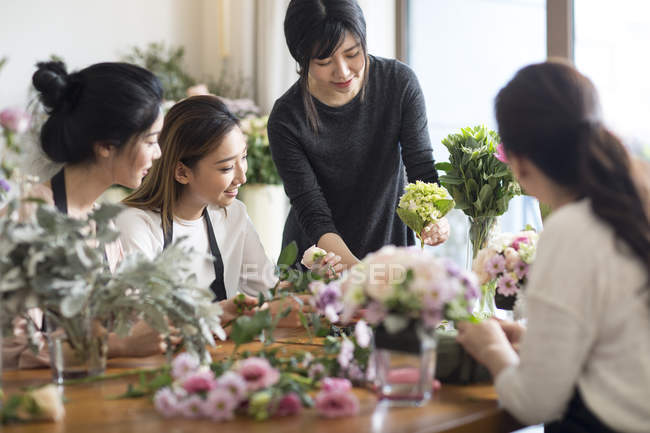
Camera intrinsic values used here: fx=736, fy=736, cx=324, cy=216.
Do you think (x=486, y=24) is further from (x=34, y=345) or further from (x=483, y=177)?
(x=34, y=345)

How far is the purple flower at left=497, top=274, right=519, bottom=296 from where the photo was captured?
5.35 ft

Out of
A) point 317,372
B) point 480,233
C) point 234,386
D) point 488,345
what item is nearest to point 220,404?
point 234,386

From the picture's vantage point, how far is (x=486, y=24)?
3.95 metres

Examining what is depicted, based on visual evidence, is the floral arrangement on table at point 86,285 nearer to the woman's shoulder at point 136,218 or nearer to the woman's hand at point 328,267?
the woman's hand at point 328,267

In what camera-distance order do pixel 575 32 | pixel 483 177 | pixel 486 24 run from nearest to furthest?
pixel 483 177 < pixel 575 32 < pixel 486 24

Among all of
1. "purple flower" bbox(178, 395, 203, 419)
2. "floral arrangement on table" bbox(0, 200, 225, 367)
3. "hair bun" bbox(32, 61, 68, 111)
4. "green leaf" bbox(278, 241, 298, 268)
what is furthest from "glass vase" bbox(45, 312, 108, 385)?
"hair bun" bbox(32, 61, 68, 111)

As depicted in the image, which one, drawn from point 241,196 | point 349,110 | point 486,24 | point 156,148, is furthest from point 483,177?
point 241,196

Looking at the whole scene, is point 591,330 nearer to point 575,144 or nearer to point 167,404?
point 575,144

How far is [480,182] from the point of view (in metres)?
2.01

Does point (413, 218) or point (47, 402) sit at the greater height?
point (413, 218)

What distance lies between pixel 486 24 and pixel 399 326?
317 centimetres

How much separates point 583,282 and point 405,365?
30 cm

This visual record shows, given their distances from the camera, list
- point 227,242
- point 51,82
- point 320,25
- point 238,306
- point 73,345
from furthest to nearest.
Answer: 1. point 227,242
2. point 320,25
3. point 238,306
4. point 51,82
5. point 73,345

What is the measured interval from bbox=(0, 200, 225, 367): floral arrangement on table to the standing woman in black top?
98 centimetres
